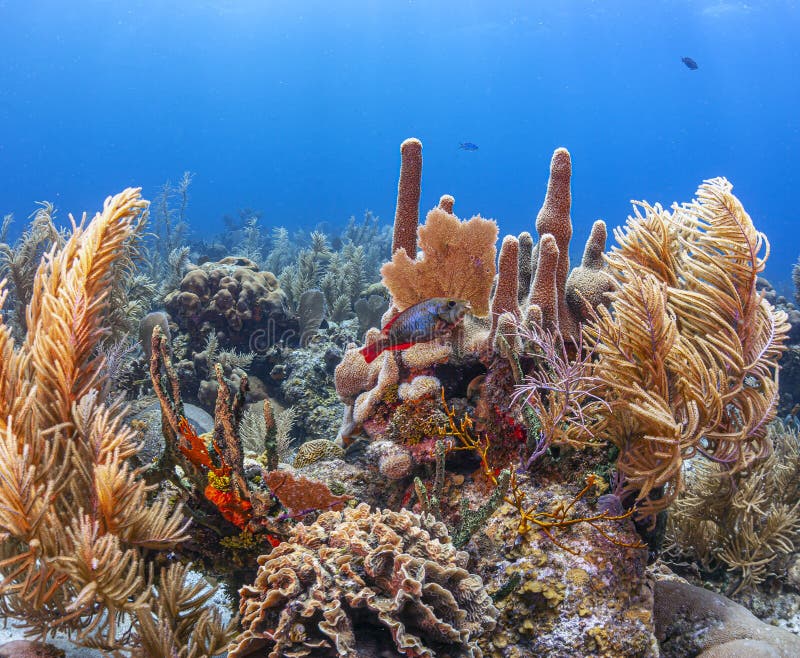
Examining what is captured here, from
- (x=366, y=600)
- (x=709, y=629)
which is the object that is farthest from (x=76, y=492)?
(x=709, y=629)

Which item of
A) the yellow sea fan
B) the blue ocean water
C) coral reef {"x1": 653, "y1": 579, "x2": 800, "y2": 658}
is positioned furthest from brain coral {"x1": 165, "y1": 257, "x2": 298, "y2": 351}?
the blue ocean water

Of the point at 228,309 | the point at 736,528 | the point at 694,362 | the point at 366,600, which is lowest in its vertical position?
the point at 366,600

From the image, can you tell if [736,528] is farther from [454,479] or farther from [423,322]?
[423,322]

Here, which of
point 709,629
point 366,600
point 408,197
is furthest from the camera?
point 408,197

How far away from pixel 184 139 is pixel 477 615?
13174 centimetres

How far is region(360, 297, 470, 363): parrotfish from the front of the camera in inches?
115

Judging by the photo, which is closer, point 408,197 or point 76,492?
point 76,492

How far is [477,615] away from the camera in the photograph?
6.18ft

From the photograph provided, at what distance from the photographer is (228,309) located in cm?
742

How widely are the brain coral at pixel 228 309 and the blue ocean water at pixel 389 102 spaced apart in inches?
2390

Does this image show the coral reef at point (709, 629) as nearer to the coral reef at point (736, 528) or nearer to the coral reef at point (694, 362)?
the coral reef at point (694, 362)

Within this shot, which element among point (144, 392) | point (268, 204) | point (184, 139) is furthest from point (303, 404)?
point (184, 139)

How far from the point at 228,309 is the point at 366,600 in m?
6.49

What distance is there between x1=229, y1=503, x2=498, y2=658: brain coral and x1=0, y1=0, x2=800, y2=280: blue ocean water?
6731 centimetres
